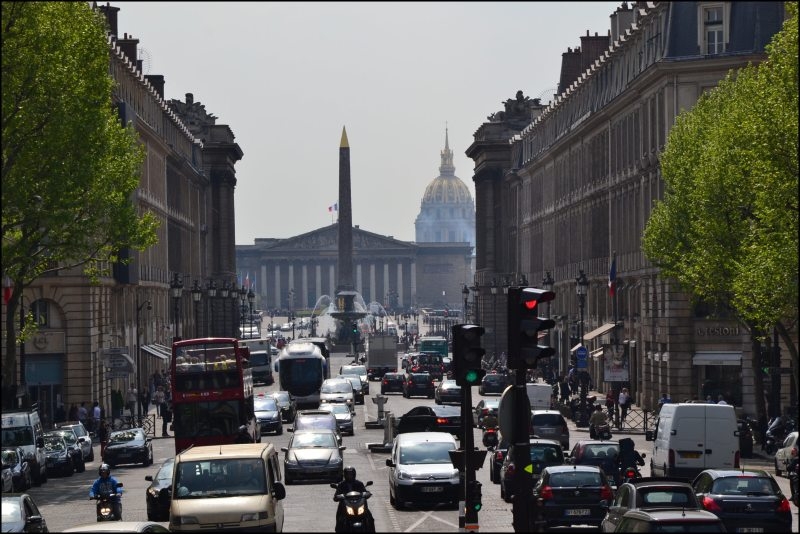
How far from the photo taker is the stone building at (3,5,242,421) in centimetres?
7194

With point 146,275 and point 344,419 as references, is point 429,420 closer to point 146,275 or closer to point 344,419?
point 344,419

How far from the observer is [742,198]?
54969 mm

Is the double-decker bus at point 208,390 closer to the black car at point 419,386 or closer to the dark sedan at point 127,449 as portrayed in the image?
the dark sedan at point 127,449

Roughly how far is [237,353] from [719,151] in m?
16.2

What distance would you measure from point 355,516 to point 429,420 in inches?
898

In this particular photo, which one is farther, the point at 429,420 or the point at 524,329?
the point at 429,420

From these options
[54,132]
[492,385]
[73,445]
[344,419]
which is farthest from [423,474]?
[492,385]

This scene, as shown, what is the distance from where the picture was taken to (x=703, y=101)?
63781 millimetres

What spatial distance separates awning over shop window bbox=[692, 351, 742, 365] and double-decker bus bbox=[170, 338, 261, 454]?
25072mm

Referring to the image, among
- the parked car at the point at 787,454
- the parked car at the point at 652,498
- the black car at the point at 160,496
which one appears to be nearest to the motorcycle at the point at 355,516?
the parked car at the point at 652,498

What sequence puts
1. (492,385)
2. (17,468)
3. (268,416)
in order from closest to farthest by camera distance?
(17,468) < (268,416) < (492,385)

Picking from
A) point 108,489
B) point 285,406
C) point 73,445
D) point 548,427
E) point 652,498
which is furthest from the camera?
point 285,406

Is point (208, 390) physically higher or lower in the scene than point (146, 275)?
lower

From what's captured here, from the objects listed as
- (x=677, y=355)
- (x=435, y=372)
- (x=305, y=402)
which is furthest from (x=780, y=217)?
(x=435, y=372)
